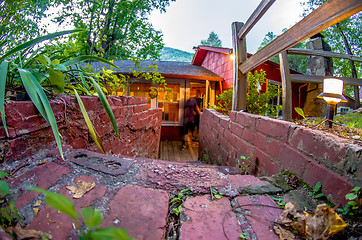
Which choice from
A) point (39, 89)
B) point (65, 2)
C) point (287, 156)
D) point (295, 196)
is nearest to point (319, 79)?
point (287, 156)

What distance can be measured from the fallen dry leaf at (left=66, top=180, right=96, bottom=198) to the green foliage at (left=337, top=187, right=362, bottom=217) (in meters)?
0.91

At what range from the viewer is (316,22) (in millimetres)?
1294

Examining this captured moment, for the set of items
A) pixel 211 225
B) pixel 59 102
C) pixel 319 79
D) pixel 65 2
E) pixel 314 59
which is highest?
pixel 65 2

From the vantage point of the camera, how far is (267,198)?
0.81 m

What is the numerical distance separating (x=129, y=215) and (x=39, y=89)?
63cm

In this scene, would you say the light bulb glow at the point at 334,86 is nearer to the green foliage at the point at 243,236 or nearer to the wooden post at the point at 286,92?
the wooden post at the point at 286,92

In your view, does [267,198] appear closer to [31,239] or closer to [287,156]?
[287,156]

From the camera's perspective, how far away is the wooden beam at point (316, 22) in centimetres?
104

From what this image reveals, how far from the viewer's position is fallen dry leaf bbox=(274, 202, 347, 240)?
545 mm

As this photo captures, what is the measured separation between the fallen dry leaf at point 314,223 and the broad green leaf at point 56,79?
117cm

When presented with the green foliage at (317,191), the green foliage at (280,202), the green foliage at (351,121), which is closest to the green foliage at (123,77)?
the green foliage at (280,202)

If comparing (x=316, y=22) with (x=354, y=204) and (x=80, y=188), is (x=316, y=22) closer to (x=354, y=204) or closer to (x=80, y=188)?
(x=354, y=204)

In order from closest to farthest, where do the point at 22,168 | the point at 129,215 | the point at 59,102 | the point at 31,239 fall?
the point at 31,239 < the point at 129,215 < the point at 22,168 < the point at 59,102

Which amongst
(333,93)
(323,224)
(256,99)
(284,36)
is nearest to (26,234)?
(323,224)
